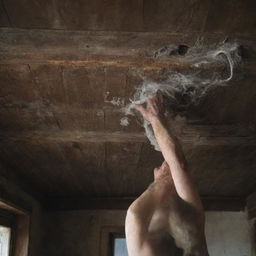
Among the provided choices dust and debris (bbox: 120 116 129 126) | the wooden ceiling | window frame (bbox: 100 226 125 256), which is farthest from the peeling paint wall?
dust and debris (bbox: 120 116 129 126)

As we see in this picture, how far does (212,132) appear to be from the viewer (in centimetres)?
205

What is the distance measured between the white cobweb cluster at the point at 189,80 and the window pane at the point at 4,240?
1.77 m

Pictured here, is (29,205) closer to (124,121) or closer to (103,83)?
(124,121)

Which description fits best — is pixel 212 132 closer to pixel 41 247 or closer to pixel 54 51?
pixel 54 51

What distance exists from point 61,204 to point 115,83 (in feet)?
9.52

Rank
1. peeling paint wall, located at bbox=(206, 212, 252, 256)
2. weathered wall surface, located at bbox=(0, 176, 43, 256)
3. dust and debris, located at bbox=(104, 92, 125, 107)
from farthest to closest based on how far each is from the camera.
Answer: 1. peeling paint wall, located at bbox=(206, 212, 252, 256)
2. weathered wall surface, located at bbox=(0, 176, 43, 256)
3. dust and debris, located at bbox=(104, 92, 125, 107)

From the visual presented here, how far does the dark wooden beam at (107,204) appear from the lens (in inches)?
162

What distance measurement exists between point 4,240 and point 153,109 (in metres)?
2.22

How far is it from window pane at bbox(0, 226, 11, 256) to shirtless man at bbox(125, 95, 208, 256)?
2.13m

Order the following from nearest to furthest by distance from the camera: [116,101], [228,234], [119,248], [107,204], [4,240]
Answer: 1. [116,101]
2. [4,240]
3. [228,234]
4. [107,204]
5. [119,248]

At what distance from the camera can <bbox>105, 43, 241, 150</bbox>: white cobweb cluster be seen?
128 centimetres

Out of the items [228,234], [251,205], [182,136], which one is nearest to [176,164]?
[182,136]

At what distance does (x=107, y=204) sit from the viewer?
4.21m

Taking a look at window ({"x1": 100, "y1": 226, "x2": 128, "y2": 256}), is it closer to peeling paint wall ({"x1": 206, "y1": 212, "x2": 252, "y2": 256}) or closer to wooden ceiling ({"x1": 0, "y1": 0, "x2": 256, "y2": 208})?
peeling paint wall ({"x1": 206, "y1": 212, "x2": 252, "y2": 256})
